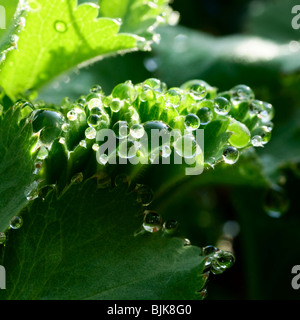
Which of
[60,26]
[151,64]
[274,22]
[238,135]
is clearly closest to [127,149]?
[238,135]

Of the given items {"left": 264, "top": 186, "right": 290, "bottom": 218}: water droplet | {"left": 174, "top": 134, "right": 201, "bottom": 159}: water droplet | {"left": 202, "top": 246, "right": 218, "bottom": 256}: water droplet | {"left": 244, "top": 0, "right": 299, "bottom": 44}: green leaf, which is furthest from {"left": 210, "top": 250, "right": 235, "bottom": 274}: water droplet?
{"left": 244, "top": 0, "right": 299, "bottom": 44}: green leaf

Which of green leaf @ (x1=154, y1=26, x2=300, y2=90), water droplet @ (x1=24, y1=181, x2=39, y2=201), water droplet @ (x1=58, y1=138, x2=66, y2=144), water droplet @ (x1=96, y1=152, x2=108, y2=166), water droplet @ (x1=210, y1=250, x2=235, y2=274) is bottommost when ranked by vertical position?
water droplet @ (x1=210, y1=250, x2=235, y2=274)

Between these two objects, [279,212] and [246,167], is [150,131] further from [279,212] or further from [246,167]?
[279,212]

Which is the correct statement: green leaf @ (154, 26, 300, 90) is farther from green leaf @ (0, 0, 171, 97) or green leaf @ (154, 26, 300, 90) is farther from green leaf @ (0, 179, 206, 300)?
green leaf @ (0, 179, 206, 300)

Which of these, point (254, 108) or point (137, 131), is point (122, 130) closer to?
point (137, 131)

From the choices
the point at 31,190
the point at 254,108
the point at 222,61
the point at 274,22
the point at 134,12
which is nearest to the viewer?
the point at 31,190

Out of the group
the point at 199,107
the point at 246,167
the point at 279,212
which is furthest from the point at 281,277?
the point at 199,107

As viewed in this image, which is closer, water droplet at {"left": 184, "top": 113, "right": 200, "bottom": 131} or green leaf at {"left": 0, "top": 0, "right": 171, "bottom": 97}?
water droplet at {"left": 184, "top": 113, "right": 200, "bottom": 131}
